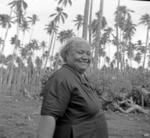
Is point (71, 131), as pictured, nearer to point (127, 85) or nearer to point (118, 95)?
point (118, 95)

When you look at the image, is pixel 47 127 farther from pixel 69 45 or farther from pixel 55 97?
pixel 69 45

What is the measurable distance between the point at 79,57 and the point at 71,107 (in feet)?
1.35

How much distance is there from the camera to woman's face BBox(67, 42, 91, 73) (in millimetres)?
2357

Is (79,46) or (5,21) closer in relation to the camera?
(79,46)

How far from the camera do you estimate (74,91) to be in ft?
7.10

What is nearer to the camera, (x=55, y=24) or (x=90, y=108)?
(x=90, y=108)

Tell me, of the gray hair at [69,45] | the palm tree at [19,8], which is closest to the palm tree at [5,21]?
the palm tree at [19,8]

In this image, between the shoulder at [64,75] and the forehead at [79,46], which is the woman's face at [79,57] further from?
the shoulder at [64,75]

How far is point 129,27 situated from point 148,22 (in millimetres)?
3795

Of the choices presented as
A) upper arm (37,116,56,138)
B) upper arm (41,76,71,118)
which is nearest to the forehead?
upper arm (41,76,71,118)

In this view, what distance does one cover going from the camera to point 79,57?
2361mm

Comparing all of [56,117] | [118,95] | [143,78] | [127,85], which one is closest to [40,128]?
[56,117]

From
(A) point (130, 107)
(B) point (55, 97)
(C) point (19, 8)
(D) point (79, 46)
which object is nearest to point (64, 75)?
(B) point (55, 97)

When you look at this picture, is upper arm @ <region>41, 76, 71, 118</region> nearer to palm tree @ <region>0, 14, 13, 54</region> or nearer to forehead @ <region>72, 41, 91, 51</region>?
forehead @ <region>72, 41, 91, 51</region>
